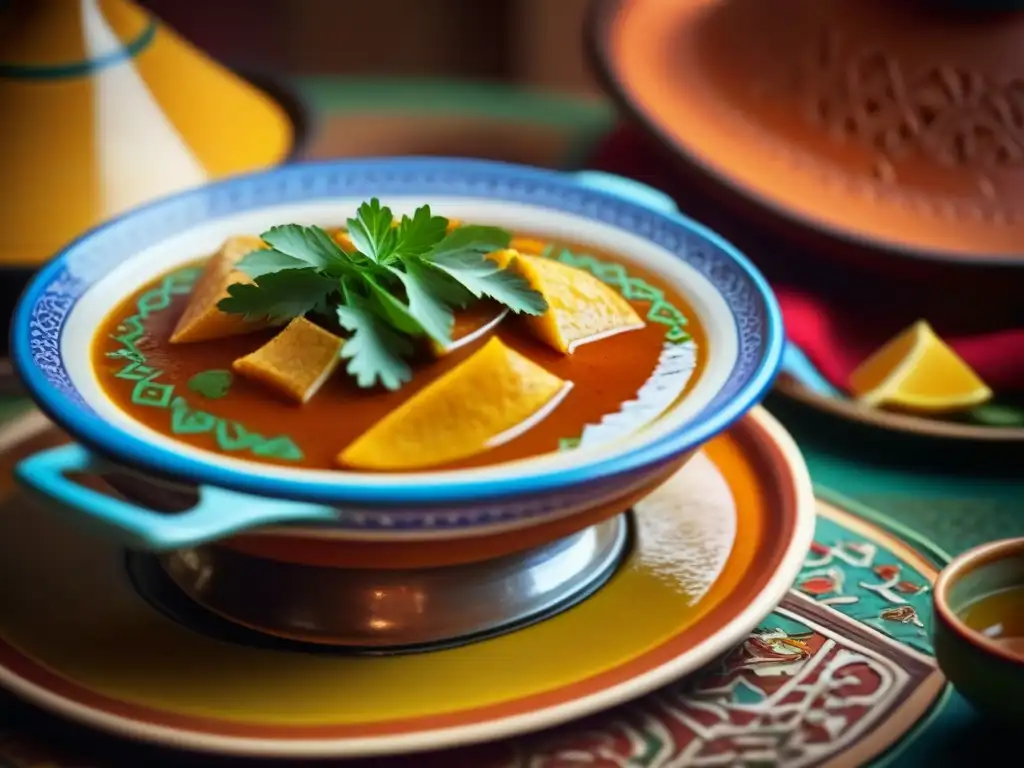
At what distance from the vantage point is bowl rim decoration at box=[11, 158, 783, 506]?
0.77 m

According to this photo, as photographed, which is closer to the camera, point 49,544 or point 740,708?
point 740,708

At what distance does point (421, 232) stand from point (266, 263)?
4.7 inches

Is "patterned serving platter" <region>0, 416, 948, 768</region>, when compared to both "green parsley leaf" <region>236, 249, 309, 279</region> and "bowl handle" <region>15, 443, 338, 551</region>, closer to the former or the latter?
"bowl handle" <region>15, 443, 338, 551</region>

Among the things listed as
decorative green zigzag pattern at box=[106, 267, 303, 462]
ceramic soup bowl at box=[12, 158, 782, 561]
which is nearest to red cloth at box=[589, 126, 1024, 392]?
ceramic soup bowl at box=[12, 158, 782, 561]

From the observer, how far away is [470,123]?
1803mm

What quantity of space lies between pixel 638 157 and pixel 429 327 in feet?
2.43

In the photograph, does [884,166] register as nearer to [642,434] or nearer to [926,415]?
[926,415]

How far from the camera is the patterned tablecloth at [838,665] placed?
0.81 m

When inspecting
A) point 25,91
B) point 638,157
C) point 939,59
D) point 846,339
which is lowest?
point 846,339

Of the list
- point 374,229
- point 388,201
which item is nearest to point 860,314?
point 388,201

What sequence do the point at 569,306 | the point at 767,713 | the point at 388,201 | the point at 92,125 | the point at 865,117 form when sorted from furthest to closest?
1. the point at 865,117
2. the point at 92,125
3. the point at 388,201
4. the point at 569,306
5. the point at 767,713

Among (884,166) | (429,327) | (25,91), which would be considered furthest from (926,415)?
(25,91)

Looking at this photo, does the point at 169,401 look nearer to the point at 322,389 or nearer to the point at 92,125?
Result: the point at 322,389

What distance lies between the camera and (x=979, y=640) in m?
0.78
